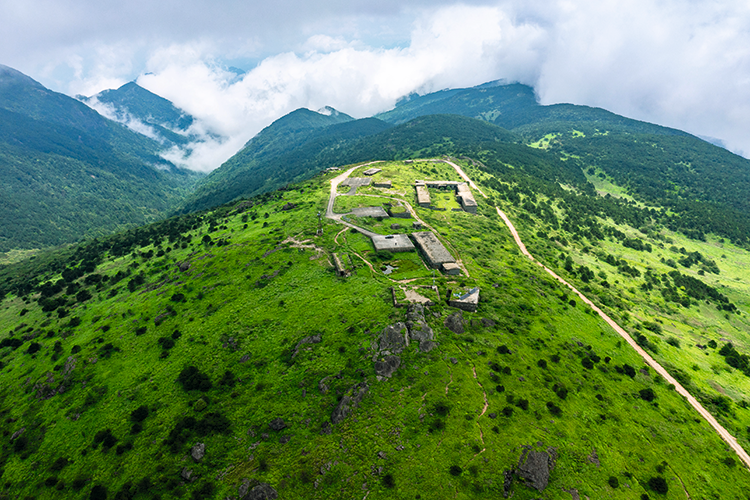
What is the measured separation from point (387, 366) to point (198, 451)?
30.2 meters

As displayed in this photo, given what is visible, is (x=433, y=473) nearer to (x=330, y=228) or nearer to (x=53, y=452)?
(x=53, y=452)

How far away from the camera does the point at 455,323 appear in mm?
59031

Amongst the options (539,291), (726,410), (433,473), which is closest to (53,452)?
(433,473)

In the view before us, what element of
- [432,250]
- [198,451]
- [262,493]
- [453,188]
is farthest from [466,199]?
[198,451]

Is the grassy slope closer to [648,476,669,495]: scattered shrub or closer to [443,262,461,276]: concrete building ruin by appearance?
[648,476,669,495]: scattered shrub

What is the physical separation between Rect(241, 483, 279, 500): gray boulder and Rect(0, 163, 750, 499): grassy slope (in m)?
0.83

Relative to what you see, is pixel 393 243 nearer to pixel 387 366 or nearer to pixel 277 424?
pixel 387 366

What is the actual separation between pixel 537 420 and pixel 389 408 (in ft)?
72.9

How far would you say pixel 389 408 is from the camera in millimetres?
45625

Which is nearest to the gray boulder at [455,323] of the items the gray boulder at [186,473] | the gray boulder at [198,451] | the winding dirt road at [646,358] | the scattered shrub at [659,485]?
the winding dirt road at [646,358]

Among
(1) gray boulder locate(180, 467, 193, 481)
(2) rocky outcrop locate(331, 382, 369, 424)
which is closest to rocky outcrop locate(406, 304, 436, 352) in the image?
(2) rocky outcrop locate(331, 382, 369, 424)

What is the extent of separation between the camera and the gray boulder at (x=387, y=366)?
50.4m

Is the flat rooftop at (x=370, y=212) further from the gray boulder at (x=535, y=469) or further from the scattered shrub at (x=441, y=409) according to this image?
the gray boulder at (x=535, y=469)

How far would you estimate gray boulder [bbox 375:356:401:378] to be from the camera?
50412 millimetres
